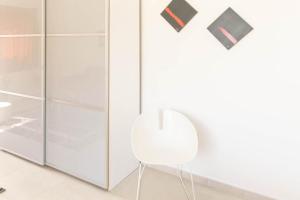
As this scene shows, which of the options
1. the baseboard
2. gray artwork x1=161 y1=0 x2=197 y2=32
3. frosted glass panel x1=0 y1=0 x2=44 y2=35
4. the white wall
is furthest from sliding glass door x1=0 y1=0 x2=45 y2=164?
the baseboard

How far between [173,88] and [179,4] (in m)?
0.74

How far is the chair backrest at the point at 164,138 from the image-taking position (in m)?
1.91

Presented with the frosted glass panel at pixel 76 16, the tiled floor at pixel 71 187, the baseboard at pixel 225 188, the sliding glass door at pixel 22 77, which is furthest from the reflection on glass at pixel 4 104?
the baseboard at pixel 225 188

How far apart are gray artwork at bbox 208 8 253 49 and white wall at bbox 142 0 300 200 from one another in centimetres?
4

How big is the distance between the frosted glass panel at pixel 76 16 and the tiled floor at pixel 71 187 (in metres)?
1.35

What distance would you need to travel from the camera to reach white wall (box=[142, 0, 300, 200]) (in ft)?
5.91

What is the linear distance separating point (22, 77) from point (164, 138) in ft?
5.19

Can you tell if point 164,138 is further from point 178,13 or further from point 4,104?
point 4,104

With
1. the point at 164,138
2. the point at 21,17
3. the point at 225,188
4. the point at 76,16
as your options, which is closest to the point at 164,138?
the point at 164,138

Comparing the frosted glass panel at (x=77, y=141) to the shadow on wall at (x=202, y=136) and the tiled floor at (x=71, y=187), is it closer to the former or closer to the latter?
the tiled floor at (x=71, y=187)

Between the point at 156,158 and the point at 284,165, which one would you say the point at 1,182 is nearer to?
the point at 156,158

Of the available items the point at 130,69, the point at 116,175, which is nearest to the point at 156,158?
the point at 116,175

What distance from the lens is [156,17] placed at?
2.26 m

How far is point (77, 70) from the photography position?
2.14m
